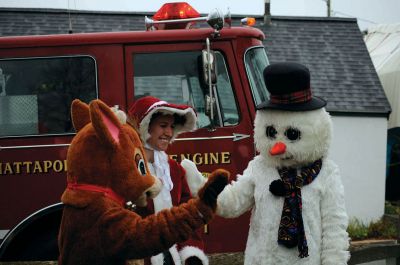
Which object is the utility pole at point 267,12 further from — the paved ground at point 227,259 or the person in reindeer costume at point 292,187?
the person in reindeer costume at point 292,187

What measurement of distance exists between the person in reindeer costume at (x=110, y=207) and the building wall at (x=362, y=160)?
32.7 feet

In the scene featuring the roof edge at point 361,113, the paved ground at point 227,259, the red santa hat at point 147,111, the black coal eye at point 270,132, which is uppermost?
the red santa hat at point 147,111

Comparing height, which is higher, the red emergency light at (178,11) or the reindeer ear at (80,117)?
the red emergency light at (178,11)

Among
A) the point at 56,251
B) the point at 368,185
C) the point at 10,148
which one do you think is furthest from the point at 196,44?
the point at 368,185

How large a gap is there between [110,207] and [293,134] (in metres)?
1.34

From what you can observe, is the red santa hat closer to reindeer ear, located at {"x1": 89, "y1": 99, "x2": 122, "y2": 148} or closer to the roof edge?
reindeer ear, located at {"x1": 89, "y1": 99, "x2": 122, "y2": 148}

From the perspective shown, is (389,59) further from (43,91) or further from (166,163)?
(166,163)

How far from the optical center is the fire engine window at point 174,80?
187 inches

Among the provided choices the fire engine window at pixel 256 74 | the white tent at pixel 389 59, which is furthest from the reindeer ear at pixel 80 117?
the white tent at pixel 389 59

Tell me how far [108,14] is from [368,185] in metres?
6.77

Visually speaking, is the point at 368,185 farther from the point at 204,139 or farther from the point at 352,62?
the point at 204,139

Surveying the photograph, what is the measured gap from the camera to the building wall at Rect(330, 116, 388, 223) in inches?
474

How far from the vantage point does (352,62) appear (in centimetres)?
1365

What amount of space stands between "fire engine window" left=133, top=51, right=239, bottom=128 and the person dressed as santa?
3.64 feet
